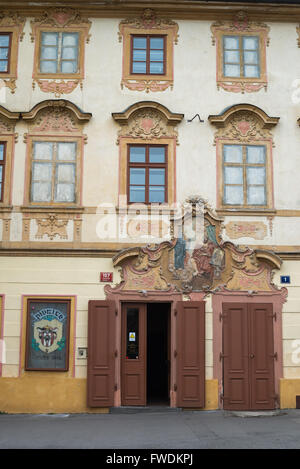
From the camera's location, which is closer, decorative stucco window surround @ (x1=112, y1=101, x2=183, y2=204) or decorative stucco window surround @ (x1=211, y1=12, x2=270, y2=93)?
decorative stucco window surround @ (x1=112, y1=101, x2=183, y2=204)

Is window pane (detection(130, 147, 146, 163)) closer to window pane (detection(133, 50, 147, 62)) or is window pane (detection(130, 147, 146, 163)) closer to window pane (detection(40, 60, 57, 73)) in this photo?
window pane (detection(133, 50, 147, 62))

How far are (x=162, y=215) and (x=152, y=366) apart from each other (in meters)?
5.24

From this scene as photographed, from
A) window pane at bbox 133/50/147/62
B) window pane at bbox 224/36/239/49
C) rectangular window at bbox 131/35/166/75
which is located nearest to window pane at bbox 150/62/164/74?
rectangular window at bbox 131/35/166/75

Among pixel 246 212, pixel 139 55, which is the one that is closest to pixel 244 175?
pixel 246 212

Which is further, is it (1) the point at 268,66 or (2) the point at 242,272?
(1) the point at 268,66

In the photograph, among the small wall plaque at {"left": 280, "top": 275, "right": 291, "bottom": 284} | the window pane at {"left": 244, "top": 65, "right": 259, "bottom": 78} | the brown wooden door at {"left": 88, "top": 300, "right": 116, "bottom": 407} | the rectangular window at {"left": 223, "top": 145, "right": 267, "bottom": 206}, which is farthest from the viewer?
the window pane at {"left": 244, "top": 65, "right": 259, "bottom": 78}

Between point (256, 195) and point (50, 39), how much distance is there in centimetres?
623

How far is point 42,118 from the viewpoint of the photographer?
13.8m

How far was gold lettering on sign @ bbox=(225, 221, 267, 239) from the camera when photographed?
1341cm

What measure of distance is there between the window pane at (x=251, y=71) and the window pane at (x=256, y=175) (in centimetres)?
234

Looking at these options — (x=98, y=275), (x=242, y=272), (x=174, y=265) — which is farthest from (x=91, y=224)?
(x=242, y=272)

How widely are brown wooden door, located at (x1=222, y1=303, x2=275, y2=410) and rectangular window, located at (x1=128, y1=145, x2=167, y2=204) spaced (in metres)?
3.04

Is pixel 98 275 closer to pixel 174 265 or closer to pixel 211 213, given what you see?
pixel 174 265

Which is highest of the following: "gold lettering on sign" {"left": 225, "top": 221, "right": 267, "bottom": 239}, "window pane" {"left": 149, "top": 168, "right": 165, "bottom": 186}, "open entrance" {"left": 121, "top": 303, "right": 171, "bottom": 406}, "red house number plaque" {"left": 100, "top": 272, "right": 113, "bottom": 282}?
"window pane" {"left": 149, "top": 168, "right": 165, "bottom": 186}
